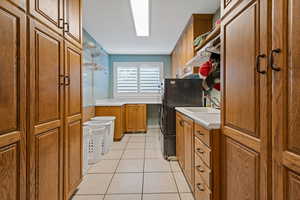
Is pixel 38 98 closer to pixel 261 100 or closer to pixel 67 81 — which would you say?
pixel 67 81

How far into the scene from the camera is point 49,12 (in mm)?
1410

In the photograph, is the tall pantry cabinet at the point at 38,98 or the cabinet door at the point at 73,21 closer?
the tall pantry cabinet at the point at 38,98

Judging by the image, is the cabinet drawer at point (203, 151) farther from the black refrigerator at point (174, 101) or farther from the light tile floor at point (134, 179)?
the black refrigerator at point (174, 101)

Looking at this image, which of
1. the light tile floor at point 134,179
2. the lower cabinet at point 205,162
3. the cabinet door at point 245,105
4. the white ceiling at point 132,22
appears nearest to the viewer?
the cabinet door at point 245,105

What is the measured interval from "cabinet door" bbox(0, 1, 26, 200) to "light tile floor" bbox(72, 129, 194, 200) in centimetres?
117

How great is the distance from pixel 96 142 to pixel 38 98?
2.06 meters

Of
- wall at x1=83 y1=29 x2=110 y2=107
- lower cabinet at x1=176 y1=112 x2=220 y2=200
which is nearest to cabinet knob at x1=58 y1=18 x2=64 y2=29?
lower cabinet at x1=176 y1=112 x2=220 y2=200

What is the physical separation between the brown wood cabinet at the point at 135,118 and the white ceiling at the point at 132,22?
5.43 feet

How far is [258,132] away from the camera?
94cm

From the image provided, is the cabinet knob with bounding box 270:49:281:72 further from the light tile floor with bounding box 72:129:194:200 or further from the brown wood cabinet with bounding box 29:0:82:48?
the light tile floor with bounding box 72:129:194:200

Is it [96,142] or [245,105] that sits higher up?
[245,105]

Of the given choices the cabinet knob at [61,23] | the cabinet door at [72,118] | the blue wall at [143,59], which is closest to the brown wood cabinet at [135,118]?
the blue wall at [143,59]

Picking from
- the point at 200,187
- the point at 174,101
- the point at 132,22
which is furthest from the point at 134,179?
the point at 132,22

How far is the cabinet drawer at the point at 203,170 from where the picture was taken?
1.46 metres
